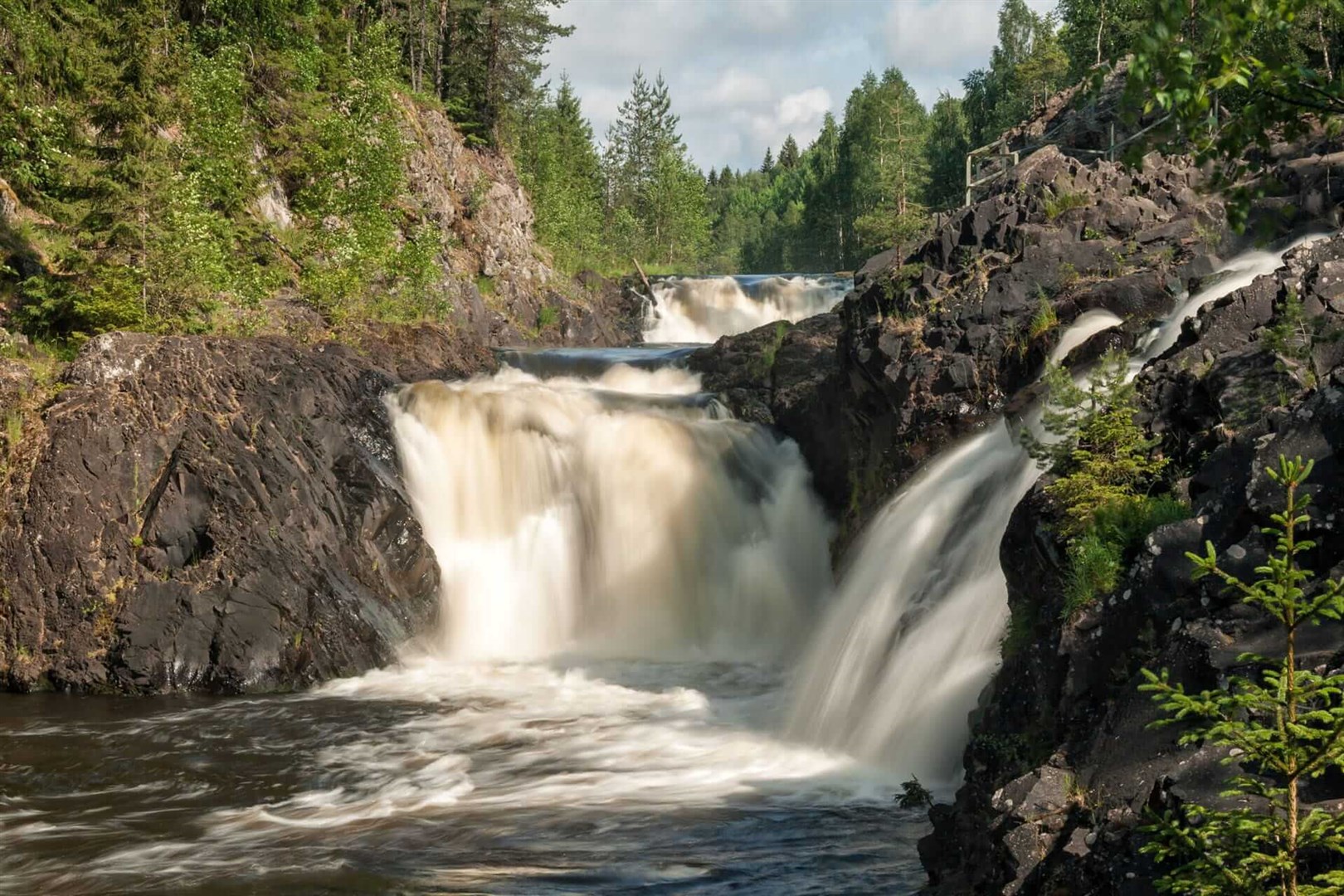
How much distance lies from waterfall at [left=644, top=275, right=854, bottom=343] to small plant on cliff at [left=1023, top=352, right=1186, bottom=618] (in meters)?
31.2

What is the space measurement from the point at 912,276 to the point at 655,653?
681cm

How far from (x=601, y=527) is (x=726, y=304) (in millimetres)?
23946

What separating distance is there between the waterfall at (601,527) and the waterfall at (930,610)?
460 centimetres

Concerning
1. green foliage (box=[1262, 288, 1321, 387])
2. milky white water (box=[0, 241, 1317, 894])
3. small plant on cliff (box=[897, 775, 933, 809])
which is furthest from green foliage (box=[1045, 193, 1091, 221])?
small plant on cliff (box=[897, 775, 933, 809])

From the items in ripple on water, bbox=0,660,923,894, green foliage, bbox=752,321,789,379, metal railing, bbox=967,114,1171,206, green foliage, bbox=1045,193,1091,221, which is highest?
metal railing, bbox=967,114,1171,206

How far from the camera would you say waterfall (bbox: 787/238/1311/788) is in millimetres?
9938

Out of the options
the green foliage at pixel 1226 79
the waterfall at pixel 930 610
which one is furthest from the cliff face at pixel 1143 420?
the waterfall at pixel 930 610

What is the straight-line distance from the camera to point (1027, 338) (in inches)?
560

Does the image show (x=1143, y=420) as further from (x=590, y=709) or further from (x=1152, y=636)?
(x=590, y=709)

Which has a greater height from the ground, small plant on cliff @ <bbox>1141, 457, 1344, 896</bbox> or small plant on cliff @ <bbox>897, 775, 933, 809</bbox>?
small plant on cliff @ <bbox>1141, 457, 1344, 896</bbox>

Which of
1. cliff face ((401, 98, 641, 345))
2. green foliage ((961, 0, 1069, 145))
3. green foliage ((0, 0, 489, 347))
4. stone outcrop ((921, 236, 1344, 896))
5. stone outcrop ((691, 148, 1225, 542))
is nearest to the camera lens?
stone outcrop ((921, 236, 1344, 896))

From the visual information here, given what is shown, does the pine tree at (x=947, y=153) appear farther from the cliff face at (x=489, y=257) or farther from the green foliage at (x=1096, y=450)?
the green foliage at (x=1096, y=450)

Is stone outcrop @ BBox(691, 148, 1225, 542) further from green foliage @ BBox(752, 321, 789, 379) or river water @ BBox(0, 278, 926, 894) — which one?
green foliage @ BBox(752, 321, 789, 379)

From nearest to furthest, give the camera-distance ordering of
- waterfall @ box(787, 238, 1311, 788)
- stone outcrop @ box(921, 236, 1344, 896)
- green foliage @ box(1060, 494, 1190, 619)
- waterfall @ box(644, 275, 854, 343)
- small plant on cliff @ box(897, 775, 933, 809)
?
stone outcrop @ box(921, 236, 1344, 896), green foliage @ box(1060, 494, 1190, 619), small plant on cliff @ box(897, 775, 933, 809), waterfall @ box(787, 238, 1311, 788), waterfall @ box(644, 275, 854, 343)
